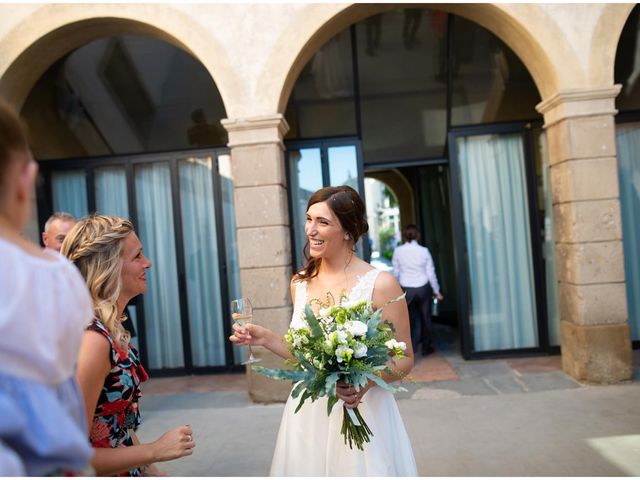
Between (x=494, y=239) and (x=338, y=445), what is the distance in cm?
574

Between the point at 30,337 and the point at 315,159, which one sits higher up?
the point at 315,159

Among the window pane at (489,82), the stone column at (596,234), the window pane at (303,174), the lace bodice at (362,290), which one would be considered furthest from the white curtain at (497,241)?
the lace bodice at (362,290)

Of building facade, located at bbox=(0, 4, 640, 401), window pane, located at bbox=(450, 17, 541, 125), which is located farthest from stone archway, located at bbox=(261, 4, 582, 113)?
window pane, located at bbox=(450, 17, 541, 125)

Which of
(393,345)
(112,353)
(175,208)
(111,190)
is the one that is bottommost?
(393,345)

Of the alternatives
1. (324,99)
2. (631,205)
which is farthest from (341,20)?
(631,205)

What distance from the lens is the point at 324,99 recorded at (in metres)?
7.67

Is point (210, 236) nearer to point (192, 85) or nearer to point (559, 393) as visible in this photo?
point (192, 85)

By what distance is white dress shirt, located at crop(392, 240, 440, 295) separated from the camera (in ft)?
26.7

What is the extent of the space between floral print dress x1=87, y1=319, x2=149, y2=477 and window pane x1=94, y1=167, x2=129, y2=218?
19.8 feet

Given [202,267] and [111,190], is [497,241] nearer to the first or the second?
[202,267]

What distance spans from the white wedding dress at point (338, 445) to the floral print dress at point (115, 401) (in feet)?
2.23

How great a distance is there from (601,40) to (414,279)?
3770 millimetres

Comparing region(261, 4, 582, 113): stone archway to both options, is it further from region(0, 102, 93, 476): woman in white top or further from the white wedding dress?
region(0, 102, 93, 476): woman in white top

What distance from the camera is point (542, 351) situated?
24.4ft
